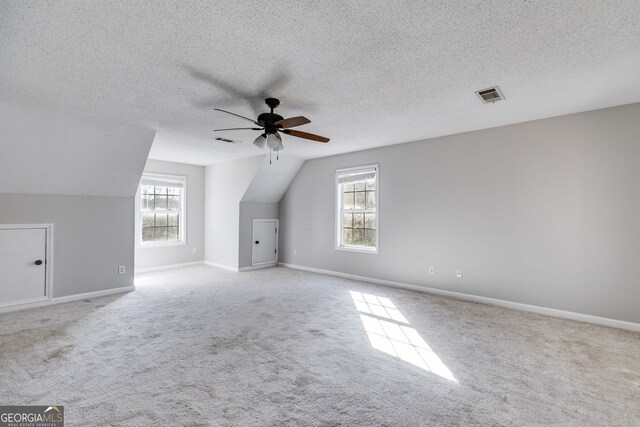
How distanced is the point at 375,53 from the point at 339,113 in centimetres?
127

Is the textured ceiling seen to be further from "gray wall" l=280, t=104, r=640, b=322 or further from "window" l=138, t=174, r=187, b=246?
"window" l=138, t=174, r=187, b=246

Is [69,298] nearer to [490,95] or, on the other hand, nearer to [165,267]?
[165,267]

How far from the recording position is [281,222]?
6773 mm

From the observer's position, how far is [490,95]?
9.57 ft

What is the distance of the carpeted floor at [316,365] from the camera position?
6.02ft

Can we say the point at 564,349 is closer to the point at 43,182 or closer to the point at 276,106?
the point at 276,106

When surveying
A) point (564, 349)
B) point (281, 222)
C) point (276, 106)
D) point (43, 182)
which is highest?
point (276, 106)

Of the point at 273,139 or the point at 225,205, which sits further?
the point at 225,205

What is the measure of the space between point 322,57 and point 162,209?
5.45 metres

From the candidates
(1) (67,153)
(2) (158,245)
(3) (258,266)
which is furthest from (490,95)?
(2) (158,245)

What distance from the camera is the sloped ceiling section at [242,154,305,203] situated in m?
5.76

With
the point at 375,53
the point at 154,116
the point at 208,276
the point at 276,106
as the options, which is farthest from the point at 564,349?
the point at 208,276

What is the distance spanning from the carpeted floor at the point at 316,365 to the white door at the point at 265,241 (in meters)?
2.49

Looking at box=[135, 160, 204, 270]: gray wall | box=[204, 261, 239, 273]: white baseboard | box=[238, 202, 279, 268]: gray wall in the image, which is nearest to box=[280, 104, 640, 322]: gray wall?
box=[238, 202, 279, 268]: gray wall
